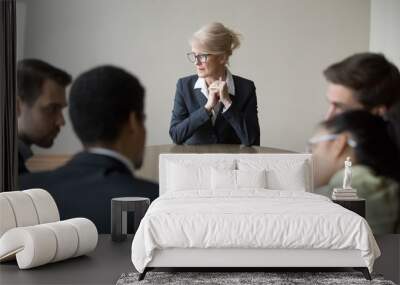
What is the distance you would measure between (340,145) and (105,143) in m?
2.57

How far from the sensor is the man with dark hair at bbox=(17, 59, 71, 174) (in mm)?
7801

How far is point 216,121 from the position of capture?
24.9 ft

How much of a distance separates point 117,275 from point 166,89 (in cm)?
273

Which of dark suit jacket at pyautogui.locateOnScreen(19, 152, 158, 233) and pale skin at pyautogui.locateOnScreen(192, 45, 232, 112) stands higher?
pale skin at pyautogui.locateOnScreen(192, 45, 232, 112)

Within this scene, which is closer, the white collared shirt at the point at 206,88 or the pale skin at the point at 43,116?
the white collared shirt at the point at 206,88

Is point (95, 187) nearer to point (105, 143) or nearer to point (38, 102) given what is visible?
point (105, 143)

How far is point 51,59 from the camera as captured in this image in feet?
25.6

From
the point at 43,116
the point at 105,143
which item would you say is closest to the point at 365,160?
the point at 105,143

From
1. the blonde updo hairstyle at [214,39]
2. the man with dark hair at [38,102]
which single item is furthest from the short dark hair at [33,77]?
the blonde updo hairstyle at [214,39]

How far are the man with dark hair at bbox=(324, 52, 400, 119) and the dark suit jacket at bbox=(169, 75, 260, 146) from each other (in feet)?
2.85

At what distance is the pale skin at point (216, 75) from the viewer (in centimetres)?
761

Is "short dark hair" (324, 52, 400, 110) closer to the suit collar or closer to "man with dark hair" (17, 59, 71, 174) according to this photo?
the suit collar

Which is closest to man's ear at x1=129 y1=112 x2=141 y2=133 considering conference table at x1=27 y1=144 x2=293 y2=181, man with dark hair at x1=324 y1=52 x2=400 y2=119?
conference table at x1=27 y1=144 x2=293 y2=181

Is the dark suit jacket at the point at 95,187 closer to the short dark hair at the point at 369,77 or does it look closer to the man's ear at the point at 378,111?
the short dark hair at the point at 369,77
